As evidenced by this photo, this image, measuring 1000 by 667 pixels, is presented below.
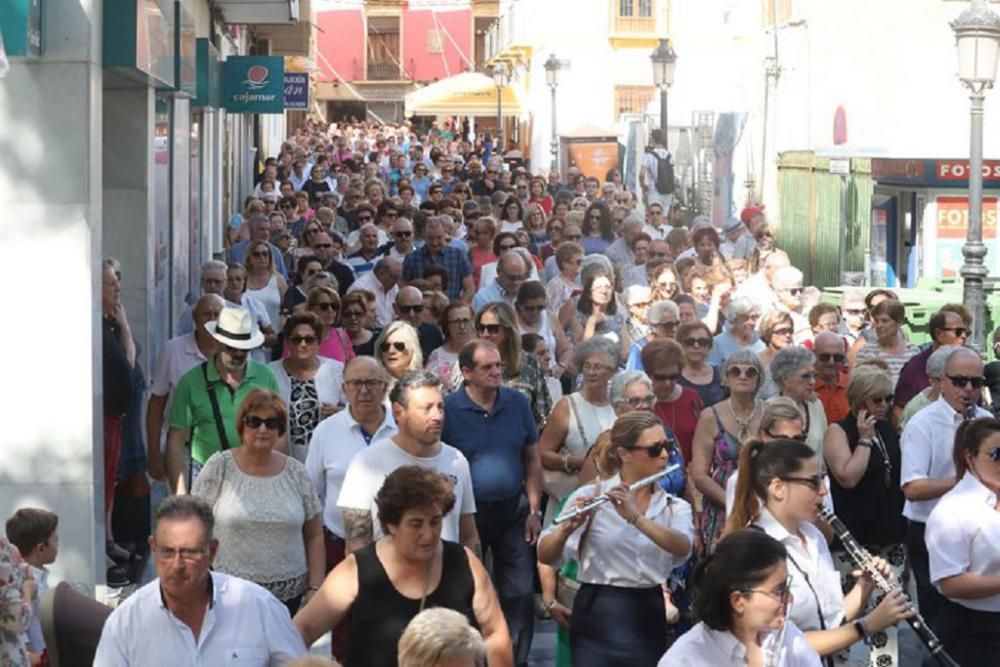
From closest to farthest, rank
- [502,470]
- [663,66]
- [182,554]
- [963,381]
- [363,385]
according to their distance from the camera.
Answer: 1. [182,554]
2. [363,385]
3. [502,470]
4. [963,381]
5. [663,66]

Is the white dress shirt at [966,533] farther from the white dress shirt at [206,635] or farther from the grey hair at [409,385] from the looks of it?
the white dress shirt at [206,635]

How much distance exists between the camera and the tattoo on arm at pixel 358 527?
25.1 ft

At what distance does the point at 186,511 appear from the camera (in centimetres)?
571

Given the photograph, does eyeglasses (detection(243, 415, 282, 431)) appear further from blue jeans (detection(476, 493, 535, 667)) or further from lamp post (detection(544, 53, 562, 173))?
lamp post (detection(544, 53, 562, 173))

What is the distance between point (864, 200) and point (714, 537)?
56.9ft

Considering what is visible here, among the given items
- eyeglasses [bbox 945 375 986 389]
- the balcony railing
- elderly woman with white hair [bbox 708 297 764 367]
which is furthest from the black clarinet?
the balcony railing

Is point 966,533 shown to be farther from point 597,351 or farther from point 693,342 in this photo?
point 693,342

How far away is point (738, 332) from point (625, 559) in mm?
5053

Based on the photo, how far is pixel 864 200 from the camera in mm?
25969

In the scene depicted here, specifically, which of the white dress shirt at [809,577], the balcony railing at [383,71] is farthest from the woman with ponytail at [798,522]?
the balcony railing at [383,71]

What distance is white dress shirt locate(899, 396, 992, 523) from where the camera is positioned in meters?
9.10

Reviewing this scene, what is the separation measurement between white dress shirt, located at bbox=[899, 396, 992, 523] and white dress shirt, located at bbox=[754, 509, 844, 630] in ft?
8.37

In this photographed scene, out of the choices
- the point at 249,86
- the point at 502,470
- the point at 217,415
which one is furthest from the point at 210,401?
the point at 249,86

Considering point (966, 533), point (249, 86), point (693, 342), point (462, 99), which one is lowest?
point (966, 533)
